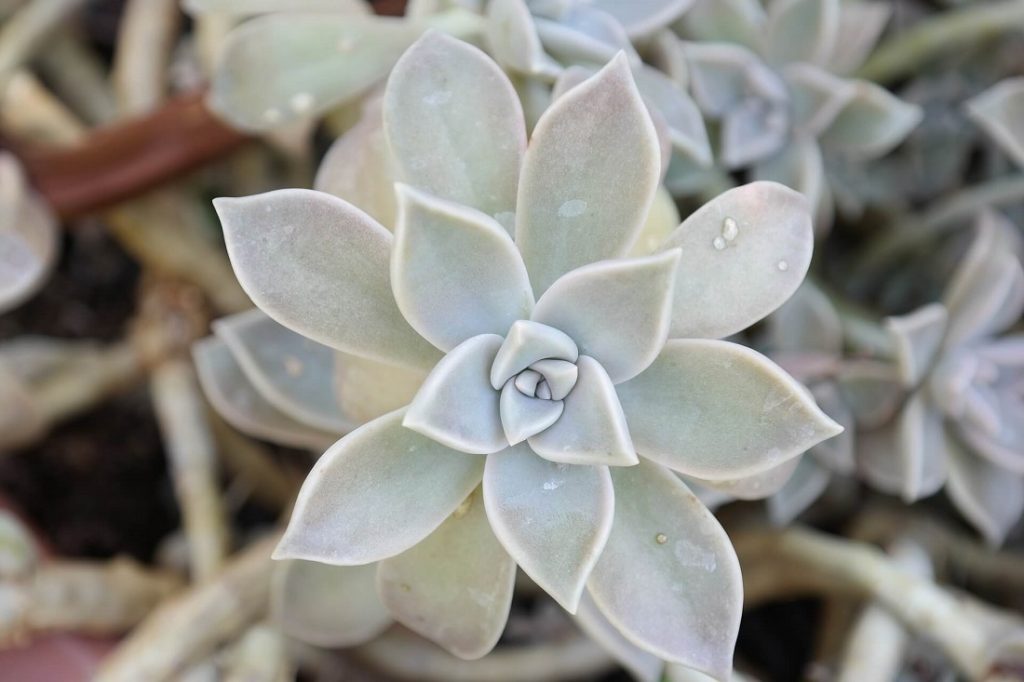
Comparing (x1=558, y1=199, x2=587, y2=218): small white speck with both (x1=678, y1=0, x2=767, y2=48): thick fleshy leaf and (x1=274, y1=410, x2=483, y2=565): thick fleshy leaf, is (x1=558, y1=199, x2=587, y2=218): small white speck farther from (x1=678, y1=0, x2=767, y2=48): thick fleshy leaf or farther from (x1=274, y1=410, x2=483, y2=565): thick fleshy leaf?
(x1=678, y1=0, x2=767, y2=48): thick fleshy leaf

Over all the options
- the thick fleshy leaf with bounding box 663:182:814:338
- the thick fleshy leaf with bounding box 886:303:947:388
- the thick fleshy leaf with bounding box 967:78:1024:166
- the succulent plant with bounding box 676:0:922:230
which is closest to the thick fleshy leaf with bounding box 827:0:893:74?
the succulent plant with bounding box 676:0:922:230

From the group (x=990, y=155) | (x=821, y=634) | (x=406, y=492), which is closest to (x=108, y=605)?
(x=406, y=492)

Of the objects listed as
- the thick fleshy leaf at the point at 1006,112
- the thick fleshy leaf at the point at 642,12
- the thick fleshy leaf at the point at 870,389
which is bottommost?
the thick fleshy leaf at the point at 870,389

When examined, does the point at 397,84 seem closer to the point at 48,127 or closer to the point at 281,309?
the point at 281,309

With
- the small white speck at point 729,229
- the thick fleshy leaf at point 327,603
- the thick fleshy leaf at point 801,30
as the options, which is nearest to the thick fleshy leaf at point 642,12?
the thick fleshy leaf at point 801,30

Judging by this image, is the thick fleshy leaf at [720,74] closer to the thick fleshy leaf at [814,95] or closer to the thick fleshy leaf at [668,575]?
the thick fleshy leaf at [814,95]

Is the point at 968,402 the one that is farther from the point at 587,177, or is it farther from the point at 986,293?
the point at 587,177
